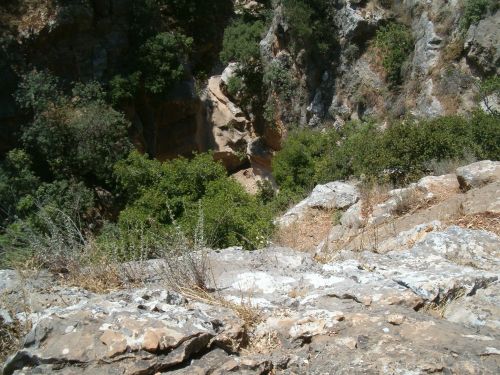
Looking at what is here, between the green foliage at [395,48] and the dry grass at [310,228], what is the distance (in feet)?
26.8

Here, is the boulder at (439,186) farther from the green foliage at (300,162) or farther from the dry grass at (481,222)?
the green foliage at (300,162)

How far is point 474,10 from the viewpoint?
48.7 feet

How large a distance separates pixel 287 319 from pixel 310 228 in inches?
274

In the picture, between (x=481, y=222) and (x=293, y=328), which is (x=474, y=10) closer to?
(x=481, y=222)

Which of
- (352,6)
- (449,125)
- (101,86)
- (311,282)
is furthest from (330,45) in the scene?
(311,282)

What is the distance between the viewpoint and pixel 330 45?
1866cm

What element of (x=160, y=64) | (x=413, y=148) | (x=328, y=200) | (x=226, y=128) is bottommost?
(x=328, y=200)

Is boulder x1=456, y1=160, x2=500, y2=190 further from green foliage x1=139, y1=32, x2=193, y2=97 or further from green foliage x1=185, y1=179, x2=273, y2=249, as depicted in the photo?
green foliage x1=139, y1=32, x2=193, y2=97

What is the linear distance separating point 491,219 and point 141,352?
346cm

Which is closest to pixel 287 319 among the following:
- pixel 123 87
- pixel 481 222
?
pixel 481 222

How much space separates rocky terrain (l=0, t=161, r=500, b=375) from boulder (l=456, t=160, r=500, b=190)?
114 inches

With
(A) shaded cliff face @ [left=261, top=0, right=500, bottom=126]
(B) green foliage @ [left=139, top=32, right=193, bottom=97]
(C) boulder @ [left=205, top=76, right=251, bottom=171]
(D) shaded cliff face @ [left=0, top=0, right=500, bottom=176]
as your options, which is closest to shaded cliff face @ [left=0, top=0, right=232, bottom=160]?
(D) shaded cliff face @ [left=0, top=0, right=500, bottom=176]

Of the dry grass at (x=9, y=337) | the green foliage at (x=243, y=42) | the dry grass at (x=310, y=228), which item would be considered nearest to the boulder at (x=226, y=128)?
the green foliage at (x=243, y=42)

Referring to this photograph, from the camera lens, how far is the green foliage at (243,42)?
1994 centimetres
